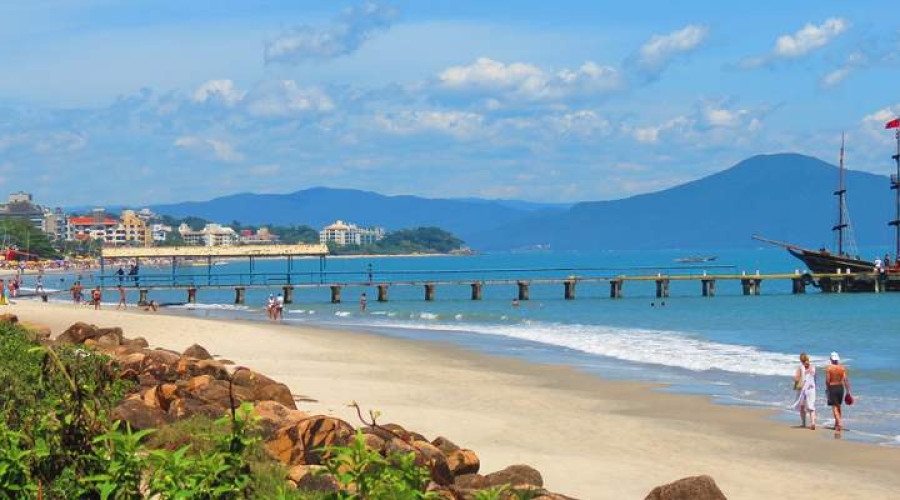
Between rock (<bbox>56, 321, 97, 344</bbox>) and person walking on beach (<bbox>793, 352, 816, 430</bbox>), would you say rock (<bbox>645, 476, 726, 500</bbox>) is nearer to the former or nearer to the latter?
person walking on beach (<bbox>793, 352, 816, 430</bbox>)

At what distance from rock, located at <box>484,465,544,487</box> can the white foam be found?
1976cm

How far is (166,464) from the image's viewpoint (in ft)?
18.2

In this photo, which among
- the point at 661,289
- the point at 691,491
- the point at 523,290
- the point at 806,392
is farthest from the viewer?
the point at 661,289

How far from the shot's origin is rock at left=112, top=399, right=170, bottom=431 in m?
12.3

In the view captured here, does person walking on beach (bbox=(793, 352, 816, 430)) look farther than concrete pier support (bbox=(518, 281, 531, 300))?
No

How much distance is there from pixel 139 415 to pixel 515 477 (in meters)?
4.07

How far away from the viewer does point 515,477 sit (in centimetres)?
1144

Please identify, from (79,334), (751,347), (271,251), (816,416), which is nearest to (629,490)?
(816,416)

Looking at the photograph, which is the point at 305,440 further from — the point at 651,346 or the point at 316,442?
the point at 651,346

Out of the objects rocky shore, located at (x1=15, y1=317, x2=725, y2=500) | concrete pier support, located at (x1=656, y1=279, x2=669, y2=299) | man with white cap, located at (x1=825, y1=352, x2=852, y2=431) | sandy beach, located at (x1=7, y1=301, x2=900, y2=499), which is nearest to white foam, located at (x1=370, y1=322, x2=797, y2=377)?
sandy beach, located at (x1=7, y1=301, x2=900, y2=499)

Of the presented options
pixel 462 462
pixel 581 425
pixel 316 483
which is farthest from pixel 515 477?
pixel 581 425

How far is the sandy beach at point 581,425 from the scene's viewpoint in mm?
15547

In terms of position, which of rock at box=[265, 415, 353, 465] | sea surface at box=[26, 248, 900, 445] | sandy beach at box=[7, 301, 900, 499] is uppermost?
rock at box=[265, 415, 353, 465]

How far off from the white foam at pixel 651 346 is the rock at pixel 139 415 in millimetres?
20701
